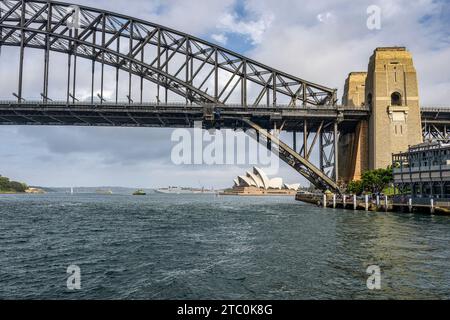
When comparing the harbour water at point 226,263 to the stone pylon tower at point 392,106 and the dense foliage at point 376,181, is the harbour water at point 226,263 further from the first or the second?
the stone pylon tower at point 392,106

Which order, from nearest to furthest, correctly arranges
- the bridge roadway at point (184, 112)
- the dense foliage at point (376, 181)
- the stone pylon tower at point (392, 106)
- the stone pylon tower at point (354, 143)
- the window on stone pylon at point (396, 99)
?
the dense foliage at point (376, 181) < the stone pylon tower at point (392, 106) < the bridge roadway at point (184, 112) < the window on stone pylon at point (396, 99) < the stone pylon tower at point (354, 143)

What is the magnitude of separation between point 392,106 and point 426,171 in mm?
22413

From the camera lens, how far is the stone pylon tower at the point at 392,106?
70.5 metres

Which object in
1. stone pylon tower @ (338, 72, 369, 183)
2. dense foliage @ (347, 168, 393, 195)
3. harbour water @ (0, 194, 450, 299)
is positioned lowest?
harbour water @ (0, 194, 450, 299)

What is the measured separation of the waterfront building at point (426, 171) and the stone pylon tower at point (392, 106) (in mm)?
9097

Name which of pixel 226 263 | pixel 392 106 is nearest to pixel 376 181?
pixel 392 106

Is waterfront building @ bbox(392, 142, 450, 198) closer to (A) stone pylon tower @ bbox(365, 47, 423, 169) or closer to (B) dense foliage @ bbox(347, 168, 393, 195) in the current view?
(B) dense foliage @ bbox(347, 168, 393, 195)

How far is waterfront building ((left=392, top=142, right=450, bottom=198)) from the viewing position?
49594 mm

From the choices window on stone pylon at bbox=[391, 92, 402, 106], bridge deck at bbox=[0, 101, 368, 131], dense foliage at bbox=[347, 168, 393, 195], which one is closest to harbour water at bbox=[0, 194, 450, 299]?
dense foliage at bbox=[347, 168, 393, 195]

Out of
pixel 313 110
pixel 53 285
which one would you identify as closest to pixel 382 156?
pixel 313 110

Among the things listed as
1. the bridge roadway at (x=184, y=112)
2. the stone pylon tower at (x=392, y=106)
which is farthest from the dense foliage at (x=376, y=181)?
the bridge roadway at (x=184, y=112)

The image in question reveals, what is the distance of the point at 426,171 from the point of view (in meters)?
52.7

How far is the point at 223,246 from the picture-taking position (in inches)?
961

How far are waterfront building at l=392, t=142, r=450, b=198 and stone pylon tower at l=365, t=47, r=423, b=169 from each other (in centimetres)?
910
